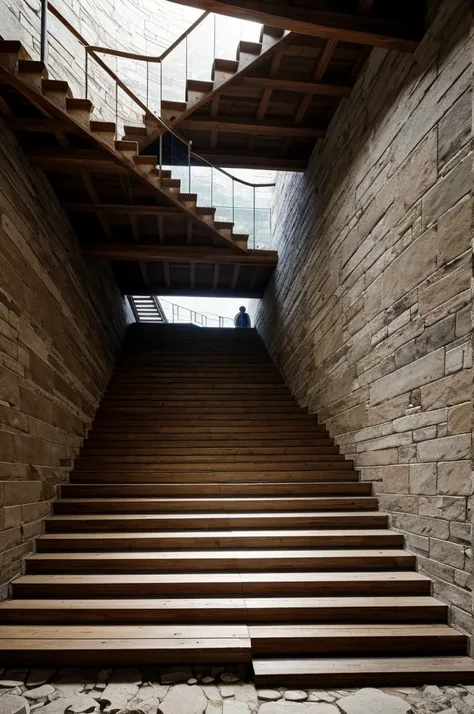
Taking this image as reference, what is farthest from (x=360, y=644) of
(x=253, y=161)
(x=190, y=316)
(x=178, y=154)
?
(x=190, y=316)

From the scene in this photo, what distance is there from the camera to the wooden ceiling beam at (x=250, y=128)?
5047mm

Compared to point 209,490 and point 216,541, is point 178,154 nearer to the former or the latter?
point 209,490

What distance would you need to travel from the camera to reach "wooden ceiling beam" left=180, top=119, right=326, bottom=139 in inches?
199

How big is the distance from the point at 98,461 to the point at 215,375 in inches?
110

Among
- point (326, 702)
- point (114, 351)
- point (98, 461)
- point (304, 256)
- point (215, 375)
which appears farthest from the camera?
point (114, 351)

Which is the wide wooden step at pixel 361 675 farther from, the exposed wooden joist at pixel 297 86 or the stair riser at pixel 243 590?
the exposed wooden joist at pixel 297 86

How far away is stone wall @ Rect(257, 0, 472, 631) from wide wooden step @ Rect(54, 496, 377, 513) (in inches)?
17.5

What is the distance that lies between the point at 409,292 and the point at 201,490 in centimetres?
233

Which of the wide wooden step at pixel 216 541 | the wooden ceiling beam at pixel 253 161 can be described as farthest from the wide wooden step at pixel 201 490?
the wooden ceiling beam at pixel 253 161

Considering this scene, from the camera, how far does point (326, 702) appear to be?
2066 millimetres

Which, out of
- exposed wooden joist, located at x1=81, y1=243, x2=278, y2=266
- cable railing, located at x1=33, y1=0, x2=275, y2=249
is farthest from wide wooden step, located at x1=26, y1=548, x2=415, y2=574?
cable railing, located at x1=33, y1=0, x2=275, y2=249

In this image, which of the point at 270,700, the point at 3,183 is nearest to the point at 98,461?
the point at 3,183

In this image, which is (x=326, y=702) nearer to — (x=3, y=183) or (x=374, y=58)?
(x=3, y=183)

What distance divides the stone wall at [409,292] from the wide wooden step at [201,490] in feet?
1.53
